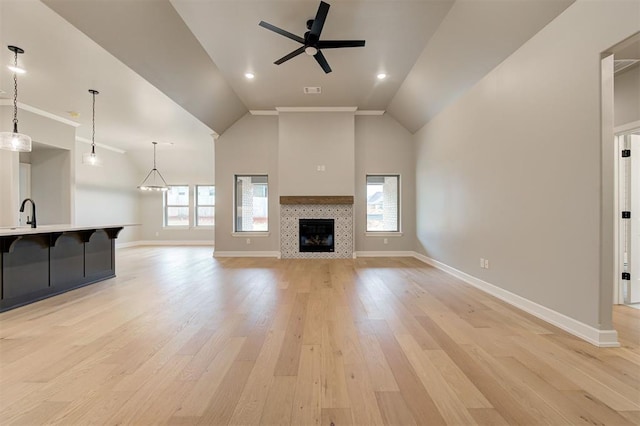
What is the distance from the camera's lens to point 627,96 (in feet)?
9.36

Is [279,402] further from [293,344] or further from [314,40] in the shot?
[314,40]

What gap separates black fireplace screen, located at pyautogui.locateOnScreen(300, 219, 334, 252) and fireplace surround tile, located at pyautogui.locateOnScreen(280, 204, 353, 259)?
0.35ft

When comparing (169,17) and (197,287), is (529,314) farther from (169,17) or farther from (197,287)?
(169,17)

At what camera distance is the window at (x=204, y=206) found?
9383 mm

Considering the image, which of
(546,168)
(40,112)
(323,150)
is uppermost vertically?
(40,112)

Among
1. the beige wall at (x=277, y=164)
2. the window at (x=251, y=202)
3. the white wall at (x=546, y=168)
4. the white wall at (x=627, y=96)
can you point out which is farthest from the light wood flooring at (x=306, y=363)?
the window at (x=251, y=202)

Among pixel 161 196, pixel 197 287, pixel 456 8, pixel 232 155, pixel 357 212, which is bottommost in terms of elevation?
pixel 197 287

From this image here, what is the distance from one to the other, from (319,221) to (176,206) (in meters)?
6.01

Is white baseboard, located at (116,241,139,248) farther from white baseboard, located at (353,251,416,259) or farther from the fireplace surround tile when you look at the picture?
white baseboard, located at (353,251,416,259)

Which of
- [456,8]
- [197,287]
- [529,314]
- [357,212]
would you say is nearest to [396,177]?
[357,212]

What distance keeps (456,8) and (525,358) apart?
3.64 meters

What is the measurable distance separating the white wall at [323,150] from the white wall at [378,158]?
0.38 m

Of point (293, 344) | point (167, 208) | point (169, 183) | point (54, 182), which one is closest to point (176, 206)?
point (167, 208)

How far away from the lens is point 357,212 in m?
6.57
